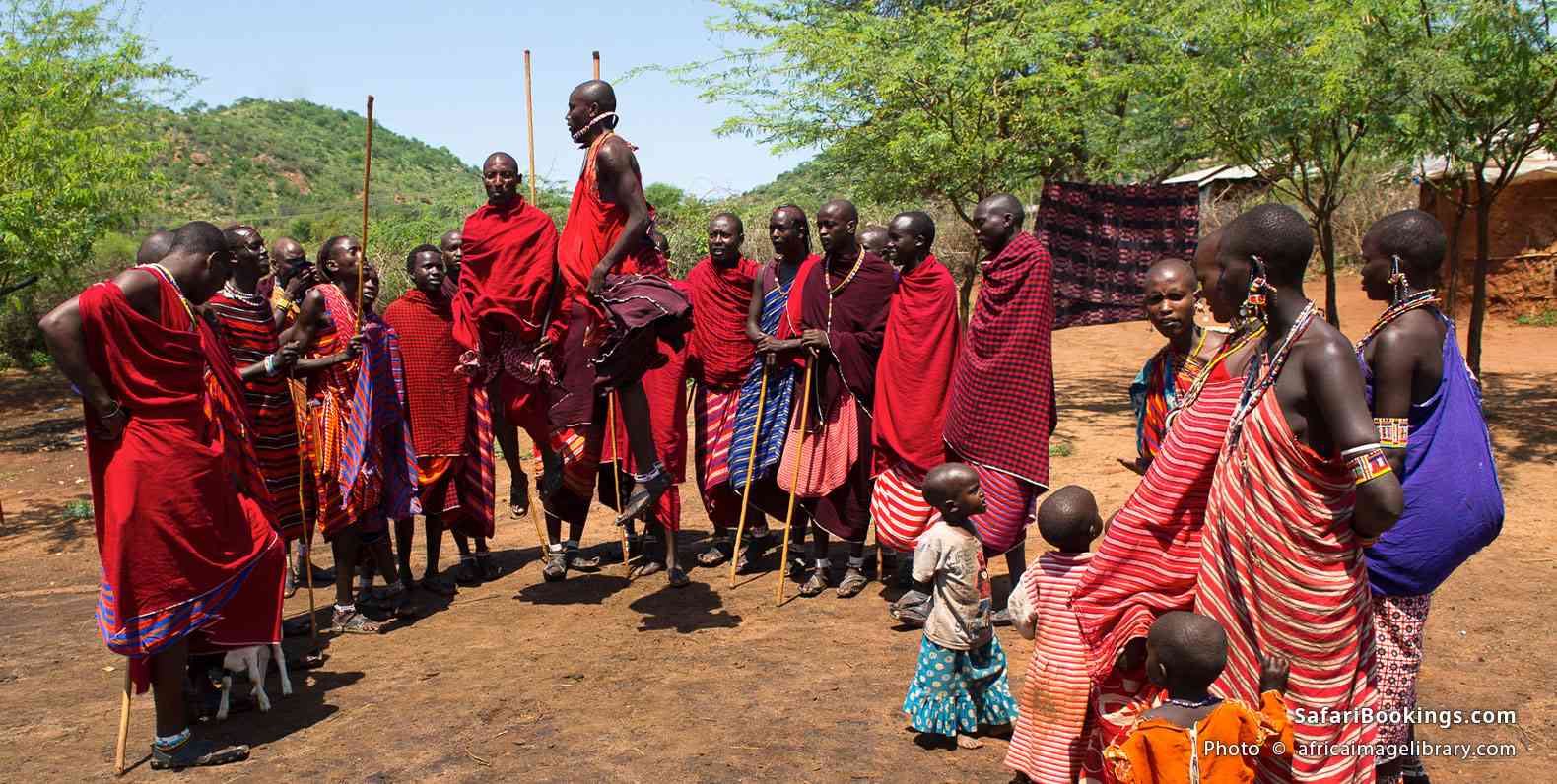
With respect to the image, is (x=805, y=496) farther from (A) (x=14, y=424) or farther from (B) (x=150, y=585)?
(A) (x=14, y=424)

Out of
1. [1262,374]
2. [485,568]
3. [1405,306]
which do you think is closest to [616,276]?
[485,568]

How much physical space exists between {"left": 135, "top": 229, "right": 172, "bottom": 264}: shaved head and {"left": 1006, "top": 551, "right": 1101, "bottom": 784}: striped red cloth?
11.7 feet

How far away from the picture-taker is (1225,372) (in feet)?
11.3

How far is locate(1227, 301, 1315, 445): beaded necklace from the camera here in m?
2.93

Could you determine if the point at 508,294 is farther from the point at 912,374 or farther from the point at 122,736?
the point at 122,736

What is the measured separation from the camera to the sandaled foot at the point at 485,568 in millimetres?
7148

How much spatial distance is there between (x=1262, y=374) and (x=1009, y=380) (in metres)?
2.66

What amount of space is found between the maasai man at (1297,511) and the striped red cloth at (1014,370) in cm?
250

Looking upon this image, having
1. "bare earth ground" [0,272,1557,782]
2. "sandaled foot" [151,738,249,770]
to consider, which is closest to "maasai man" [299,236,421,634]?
"bare earth ground" [0,272,1557,782]

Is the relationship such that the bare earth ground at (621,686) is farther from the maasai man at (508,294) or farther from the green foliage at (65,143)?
the green foliage at (65,143)

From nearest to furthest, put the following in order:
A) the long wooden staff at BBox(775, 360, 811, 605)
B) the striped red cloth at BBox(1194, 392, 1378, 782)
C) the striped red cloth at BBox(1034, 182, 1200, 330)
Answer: the striped red cloth at BBox(1194, 392, 1378, 782), the long wooden staff at BBox(775, 360, 811, 605), the striped red cloth at BBox(1034, 182, 1200, 330)

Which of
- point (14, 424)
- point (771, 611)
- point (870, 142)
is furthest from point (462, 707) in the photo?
point (14, 424)

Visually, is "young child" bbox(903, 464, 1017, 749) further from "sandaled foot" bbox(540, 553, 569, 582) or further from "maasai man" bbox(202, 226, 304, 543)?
"sandaled foot" bbox(540, 553, 569, 582)

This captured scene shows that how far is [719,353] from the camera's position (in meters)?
7.11
